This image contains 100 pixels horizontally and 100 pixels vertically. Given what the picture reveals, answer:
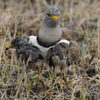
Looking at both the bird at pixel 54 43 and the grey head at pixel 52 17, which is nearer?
the bird at pixel 54 43

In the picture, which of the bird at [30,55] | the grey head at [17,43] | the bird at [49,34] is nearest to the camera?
the bird at [30,55]

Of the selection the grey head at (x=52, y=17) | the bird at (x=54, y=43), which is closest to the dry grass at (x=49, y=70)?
the bird at (x=54, y=43)

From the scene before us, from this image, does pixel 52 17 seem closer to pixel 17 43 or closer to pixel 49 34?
pixel 49 34

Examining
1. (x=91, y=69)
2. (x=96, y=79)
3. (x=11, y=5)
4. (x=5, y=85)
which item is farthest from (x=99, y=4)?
(x=5, y=85)

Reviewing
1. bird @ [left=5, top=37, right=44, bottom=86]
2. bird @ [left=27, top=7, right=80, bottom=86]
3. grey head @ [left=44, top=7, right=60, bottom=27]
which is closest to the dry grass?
bird @ [left=5, top=37, right=44, bottom=86]

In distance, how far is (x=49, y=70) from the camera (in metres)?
4.94

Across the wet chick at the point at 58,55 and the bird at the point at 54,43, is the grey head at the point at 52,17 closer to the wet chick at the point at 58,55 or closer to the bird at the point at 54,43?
the bird at the point at 54,43

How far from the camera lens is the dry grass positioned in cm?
418

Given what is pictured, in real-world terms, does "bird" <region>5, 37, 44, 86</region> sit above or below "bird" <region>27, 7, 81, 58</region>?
below

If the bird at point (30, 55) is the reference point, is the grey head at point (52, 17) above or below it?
above

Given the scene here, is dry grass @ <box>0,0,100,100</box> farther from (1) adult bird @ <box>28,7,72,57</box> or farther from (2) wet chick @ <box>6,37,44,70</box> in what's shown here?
(1) adult bird @ <box>28,7,72,57</box>

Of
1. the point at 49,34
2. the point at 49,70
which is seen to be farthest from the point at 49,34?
the point at 49,70

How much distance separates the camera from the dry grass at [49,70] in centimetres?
418

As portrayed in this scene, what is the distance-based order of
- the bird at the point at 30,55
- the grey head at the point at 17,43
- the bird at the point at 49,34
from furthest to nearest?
the bird at the point at 49,34 < the grey head at the point at 17,43 < the bird at the point at 30,55
